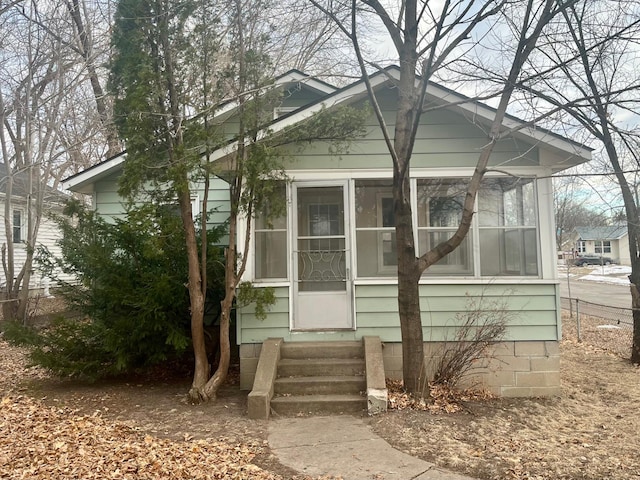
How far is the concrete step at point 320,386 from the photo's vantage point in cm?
596

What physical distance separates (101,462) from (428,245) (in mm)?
4788

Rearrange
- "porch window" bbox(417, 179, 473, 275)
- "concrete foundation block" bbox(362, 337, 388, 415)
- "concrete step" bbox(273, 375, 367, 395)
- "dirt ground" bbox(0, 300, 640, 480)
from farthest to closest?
"porch window" bbox(417, 179, 473, 275), "concrete step" bbox(273, 375, 367, 395), "concrete foundation block" bbox(362, 337, 388, 415), "dirt ground" bbox(0, 300, 640, 480)

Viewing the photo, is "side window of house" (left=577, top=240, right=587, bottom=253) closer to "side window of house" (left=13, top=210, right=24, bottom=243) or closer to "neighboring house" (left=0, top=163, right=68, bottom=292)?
"neighboring house" (left=0, top=163, right=68, bottom=292)

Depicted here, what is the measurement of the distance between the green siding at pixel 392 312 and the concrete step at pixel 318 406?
1192 mm

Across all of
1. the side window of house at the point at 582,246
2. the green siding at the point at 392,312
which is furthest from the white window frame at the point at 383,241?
the side window of house at the point at 582,246

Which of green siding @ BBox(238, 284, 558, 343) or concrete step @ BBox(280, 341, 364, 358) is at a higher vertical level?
green siding @ BBox(238, 284, 558, 343)

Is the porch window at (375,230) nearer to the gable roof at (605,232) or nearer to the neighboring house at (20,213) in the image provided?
the gable roof at (605,232)

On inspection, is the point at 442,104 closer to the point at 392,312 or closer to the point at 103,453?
the point at 392,312

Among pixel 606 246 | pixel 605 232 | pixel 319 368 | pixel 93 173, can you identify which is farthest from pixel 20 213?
pixel 606 246

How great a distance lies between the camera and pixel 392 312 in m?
6.78

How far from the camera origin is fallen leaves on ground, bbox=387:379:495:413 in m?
5.61

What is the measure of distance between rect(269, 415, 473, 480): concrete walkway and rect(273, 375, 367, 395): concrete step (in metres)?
0.51

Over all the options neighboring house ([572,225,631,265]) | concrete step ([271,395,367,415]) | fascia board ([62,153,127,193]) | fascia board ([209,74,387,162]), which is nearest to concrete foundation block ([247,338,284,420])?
concrete step ([271,395,367,415])

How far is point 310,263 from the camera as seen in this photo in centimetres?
699
